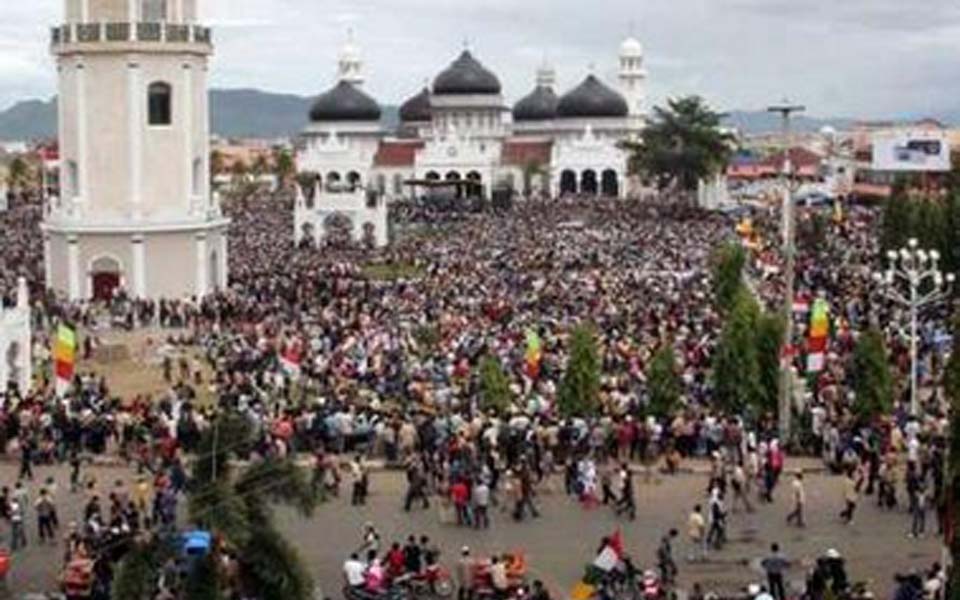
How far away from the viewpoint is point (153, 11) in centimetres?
5744

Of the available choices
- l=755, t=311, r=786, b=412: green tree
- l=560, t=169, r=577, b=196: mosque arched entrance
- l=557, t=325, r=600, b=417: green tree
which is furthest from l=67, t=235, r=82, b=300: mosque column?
l=560, t=169, r=577, b=196: mosque arched entrance

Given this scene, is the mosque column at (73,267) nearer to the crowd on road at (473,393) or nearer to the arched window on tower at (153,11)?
the crowd on road at (473,393)

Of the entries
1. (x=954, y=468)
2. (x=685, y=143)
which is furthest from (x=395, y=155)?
(x=954, y=468)

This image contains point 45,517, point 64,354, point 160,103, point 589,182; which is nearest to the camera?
point 45,517

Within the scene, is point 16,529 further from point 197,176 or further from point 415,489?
point 197,176

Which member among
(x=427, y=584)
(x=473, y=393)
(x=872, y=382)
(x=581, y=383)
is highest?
(x=872, y=382)

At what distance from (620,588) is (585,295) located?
1212 inches

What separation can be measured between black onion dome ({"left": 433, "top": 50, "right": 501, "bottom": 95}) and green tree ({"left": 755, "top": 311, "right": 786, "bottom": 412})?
104m

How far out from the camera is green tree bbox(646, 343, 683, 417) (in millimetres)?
32594

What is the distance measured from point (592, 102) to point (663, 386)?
352 ft

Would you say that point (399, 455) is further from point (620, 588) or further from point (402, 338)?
point (402, 338)

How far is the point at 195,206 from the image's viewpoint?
192ft

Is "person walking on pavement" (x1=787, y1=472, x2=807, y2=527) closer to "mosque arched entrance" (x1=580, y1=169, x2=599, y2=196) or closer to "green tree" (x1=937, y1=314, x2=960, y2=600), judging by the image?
"green tree" (x1=937, y1=314, x2=960, y2=600)

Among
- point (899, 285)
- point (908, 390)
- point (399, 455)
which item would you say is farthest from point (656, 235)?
point (399, 455)
